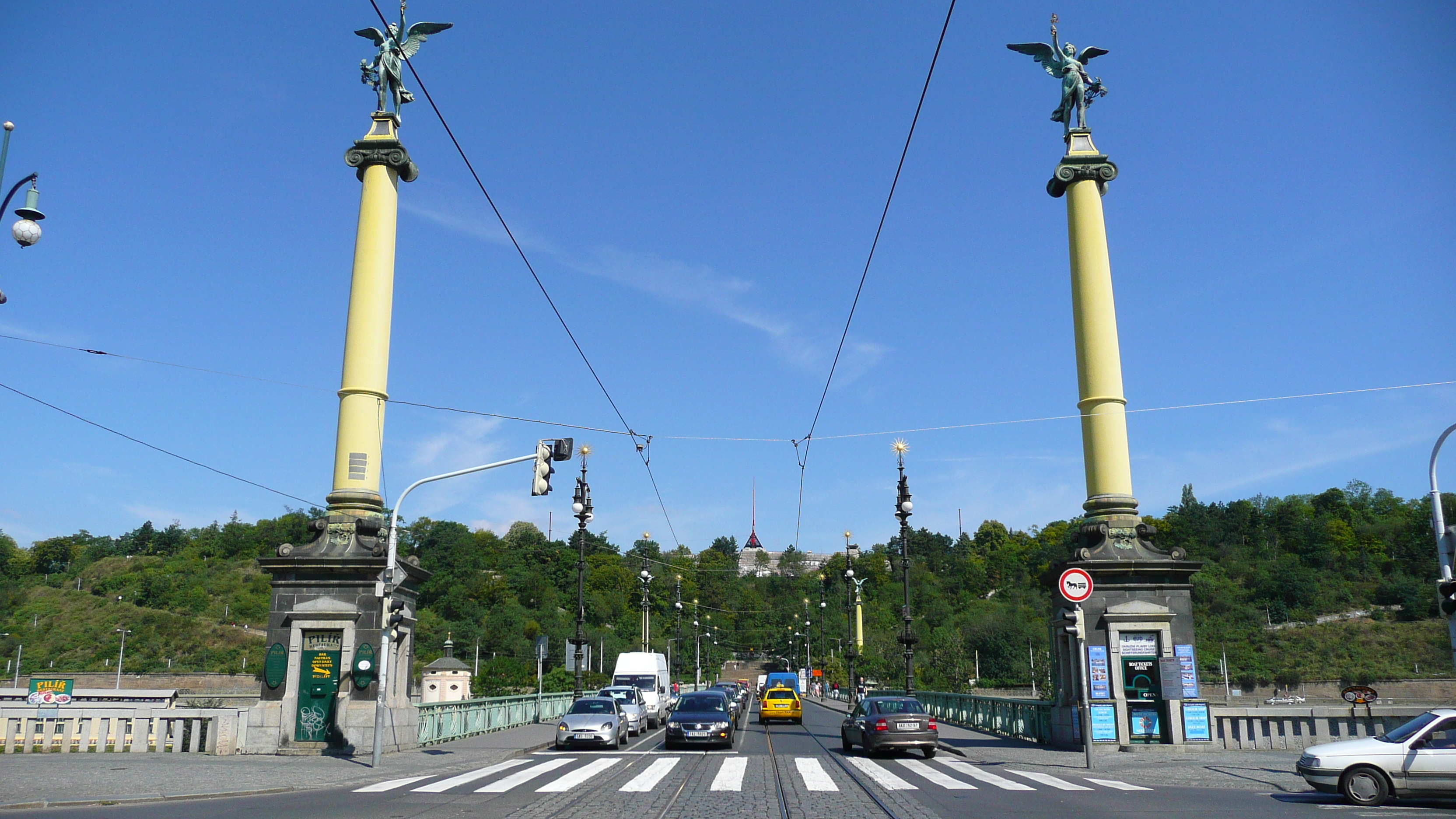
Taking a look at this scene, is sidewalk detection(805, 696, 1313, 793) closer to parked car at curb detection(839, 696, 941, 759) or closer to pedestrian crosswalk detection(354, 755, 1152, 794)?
pedestrian crosswalk detection(354, 755, 1152, 794)

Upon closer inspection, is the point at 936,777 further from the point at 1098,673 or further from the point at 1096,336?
the point at 1096,336

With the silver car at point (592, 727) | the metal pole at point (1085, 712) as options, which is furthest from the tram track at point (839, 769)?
the metal pole at point (1085, 712)

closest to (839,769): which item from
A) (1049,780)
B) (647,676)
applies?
(1049,780)

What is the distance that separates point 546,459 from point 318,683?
318 inches

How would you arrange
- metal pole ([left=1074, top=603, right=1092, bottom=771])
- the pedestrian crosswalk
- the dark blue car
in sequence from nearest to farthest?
1. the pedestrian crosswalk
2. metal pole ([left=1074, top=603, right=1092, bottom=771])
3. the dark blue car

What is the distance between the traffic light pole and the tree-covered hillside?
54.9 metres

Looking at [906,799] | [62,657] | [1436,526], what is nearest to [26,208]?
[906,799]

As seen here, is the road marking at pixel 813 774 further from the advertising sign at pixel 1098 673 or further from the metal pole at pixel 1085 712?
the advertising sign at pixel 1098 673

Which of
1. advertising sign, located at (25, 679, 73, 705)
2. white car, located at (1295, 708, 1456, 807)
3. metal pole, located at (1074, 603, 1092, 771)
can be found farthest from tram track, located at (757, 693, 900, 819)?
advertising sign, located at (25, 679, 73, 705)

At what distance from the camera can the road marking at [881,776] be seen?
15.6 meters

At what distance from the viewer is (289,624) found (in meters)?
22.4

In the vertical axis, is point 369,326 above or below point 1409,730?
above

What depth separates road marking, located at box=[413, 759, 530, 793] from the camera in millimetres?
15438

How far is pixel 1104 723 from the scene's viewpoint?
22297 millimetres
